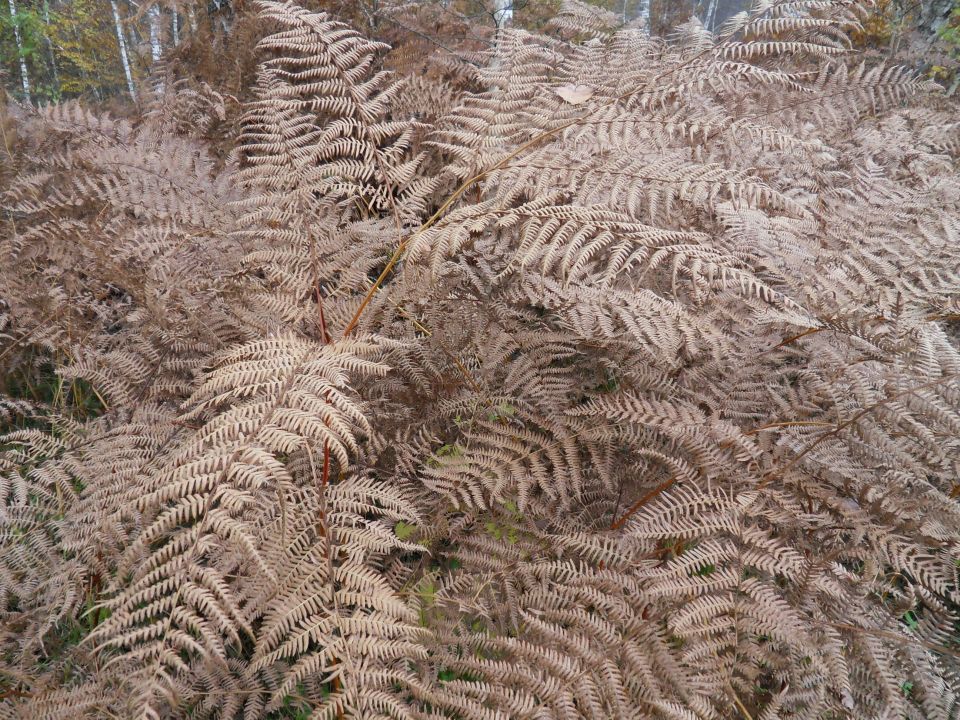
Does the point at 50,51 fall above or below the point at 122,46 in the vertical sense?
below

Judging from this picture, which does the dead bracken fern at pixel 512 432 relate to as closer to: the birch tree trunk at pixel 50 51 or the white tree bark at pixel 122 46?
the white tree bark at pixel 122 46

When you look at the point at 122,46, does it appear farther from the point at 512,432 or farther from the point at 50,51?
the point at 512,432

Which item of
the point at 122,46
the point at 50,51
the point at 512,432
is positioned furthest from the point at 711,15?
the point at 512,432

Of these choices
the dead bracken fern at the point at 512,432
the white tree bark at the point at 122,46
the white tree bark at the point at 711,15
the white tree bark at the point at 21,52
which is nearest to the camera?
the dead bracken fern at the point at 512,432

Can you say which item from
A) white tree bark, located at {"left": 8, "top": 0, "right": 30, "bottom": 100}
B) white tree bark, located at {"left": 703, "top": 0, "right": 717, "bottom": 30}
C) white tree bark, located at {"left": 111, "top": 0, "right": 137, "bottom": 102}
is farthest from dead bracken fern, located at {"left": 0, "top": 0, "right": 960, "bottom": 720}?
white tree bark, located at {"left": 703, "top": 0, "right": 717, "bottom": 30}

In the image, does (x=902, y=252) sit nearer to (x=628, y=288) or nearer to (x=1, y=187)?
(x=628, y=288)

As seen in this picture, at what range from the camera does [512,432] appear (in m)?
1.79

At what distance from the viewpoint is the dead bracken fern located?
136 centimetres

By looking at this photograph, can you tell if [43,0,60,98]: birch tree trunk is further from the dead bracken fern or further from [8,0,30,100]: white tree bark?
the dead bracken fern

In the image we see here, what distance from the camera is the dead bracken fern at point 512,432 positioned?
4.45 ft

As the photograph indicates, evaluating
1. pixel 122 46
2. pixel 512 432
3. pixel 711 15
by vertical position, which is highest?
pixel 711 15

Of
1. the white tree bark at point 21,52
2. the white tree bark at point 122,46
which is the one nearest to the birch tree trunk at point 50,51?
the white tree bark at point 21,52

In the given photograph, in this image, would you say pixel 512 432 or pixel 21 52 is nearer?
pixel 512 432

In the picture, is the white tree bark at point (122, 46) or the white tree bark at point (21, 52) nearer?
the white tree bark at point (21, 52)
